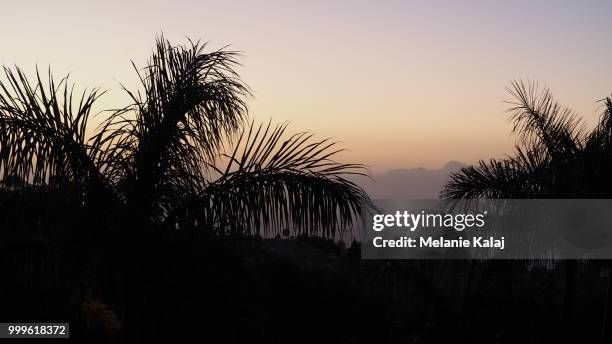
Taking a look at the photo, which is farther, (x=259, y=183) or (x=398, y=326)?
(x=398, y=326)

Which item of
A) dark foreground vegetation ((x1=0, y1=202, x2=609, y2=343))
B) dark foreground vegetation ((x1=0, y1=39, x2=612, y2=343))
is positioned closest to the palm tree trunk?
dark foreground vegetation ((x1=0, y1=202, x2=609, y2=343))

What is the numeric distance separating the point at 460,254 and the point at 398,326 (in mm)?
1798

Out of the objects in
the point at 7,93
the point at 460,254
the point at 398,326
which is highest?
the point at 7,93

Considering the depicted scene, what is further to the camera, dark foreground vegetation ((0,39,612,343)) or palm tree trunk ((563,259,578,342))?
palm tree trunk ((563,259,578,342))

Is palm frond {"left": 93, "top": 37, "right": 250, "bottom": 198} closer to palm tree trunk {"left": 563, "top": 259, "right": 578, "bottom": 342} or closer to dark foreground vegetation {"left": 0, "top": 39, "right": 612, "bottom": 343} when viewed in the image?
dark foreground vegetation {"left": 0, "top": 39, "right": 612, "bottom": 343}

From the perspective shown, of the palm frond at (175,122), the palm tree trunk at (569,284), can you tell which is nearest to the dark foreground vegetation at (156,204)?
the palm frond at (175,122)

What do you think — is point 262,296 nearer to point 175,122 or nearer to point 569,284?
point 569,284

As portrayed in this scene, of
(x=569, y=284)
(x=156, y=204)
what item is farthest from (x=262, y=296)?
(x=156, y=204)

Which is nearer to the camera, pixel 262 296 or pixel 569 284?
pixel 569 284

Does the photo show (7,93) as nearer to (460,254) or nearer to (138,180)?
(138,180)

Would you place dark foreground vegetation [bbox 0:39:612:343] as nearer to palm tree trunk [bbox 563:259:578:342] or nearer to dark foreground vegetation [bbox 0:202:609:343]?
dark foreground vegetation [bbox 0:202:609:343]

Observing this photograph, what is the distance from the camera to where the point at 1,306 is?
9680 millimetres

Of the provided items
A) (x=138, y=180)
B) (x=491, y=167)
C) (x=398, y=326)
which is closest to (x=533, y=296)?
(x=398, y=326)

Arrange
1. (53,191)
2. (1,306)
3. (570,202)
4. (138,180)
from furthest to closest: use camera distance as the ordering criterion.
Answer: (1,306), (570,202), (138,180), (53,191)
